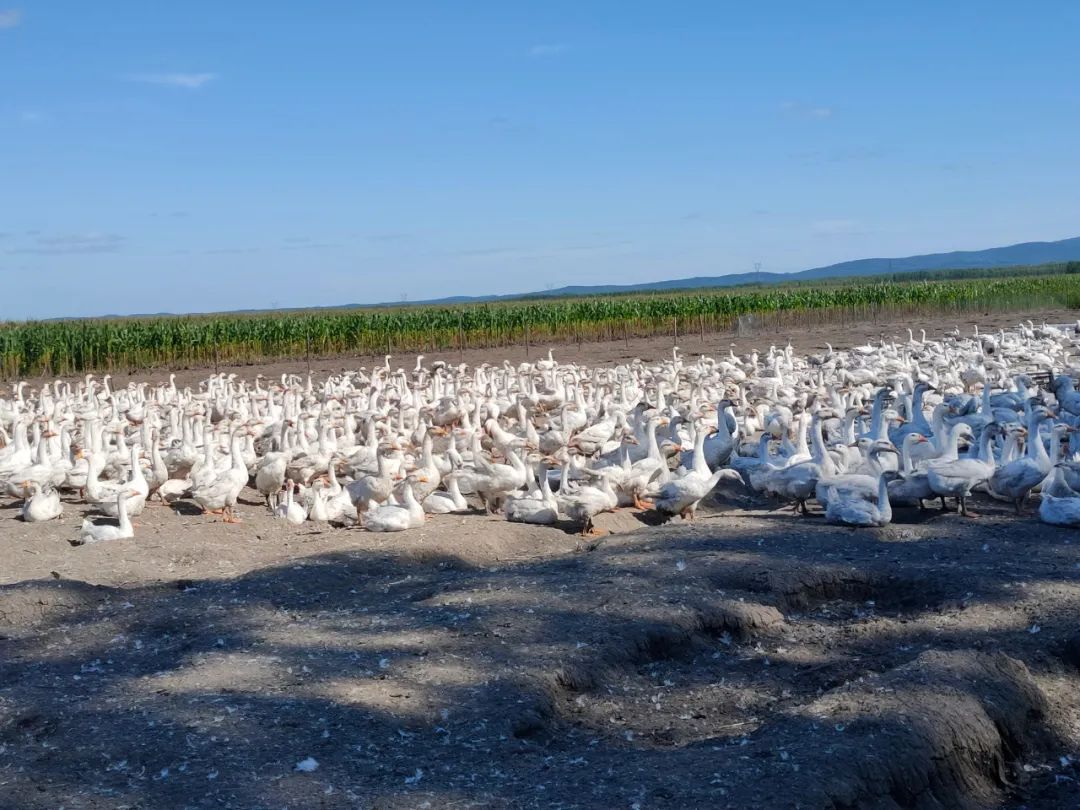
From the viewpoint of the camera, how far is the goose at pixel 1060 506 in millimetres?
11805

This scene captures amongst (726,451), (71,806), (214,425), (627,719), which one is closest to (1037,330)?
(726,451)

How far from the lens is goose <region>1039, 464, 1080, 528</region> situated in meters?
11.8

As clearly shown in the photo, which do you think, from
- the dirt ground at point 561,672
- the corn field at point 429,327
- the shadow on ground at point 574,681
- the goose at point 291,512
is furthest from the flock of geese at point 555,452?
the corn field at point 429,327

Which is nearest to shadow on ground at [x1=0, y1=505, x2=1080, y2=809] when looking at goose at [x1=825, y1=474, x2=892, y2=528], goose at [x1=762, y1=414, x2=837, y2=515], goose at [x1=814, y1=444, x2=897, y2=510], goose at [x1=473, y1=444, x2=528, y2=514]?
goose at [x1=825, y1=474, x2=892, y2=528]

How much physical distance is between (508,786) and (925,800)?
239 cm

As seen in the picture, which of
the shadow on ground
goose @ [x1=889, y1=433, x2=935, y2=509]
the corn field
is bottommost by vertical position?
the shadow on ground

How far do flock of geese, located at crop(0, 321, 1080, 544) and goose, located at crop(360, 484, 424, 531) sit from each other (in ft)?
0.08

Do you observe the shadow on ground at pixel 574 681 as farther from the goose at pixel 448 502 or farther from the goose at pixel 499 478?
the goose at pixel 499 478

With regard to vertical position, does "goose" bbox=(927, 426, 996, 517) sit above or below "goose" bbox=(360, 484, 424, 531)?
above

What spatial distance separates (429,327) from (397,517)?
32.5 meters

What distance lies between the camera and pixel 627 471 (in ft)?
46.6

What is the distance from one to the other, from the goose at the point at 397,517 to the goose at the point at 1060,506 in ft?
22.4

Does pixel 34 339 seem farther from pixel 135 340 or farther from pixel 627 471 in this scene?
pixel 627 471

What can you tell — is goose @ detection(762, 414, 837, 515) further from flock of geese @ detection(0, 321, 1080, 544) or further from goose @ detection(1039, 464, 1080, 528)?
goose @ detection(1039, 464, 1080, 528)
